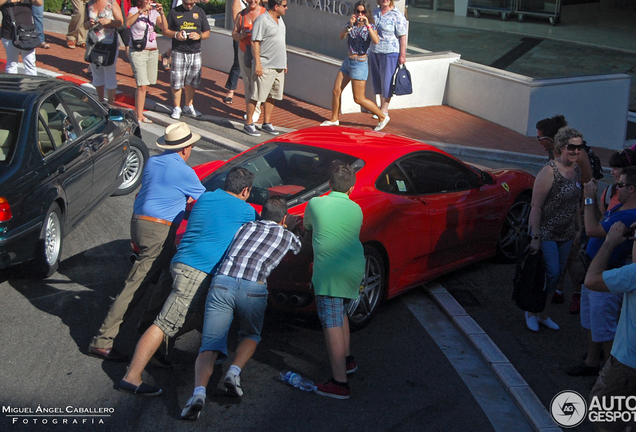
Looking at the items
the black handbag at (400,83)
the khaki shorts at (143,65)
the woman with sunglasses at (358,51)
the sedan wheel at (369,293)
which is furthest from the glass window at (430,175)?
the khaki shorts at (143,65)

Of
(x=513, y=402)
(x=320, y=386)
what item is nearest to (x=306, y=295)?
(x=320, y=386)

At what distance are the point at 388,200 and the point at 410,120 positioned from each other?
7.41 m

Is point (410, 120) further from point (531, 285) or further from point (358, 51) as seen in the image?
point (531, 285)

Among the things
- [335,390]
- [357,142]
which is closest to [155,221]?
[335,390]

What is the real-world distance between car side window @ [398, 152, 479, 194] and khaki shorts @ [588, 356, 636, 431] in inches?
98.3

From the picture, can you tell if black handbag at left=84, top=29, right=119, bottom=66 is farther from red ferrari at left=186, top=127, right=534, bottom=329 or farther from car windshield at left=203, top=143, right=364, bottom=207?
car windshield at left=203, top=143, right=364, bottom=207

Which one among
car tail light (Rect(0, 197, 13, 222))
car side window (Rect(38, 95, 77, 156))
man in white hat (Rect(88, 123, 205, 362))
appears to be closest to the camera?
man in white hat (Rect(88, 123, 205, 362))

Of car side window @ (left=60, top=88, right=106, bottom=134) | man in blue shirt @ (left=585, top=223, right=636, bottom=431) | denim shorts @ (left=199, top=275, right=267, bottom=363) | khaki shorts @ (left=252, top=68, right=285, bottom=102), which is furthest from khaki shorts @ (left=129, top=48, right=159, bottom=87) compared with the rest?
man in blue shirt @ (left=585, top=223, right=636, bottom=431)

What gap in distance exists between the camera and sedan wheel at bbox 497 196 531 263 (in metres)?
6.98

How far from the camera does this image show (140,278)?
16.4ft

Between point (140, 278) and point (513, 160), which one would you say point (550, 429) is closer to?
point (140, 278)

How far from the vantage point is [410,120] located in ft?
41.8

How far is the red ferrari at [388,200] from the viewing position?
5.40 meters

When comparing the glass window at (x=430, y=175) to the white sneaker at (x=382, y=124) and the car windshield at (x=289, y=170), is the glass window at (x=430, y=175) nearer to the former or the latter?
the car windshield at (x=289, y=170)
